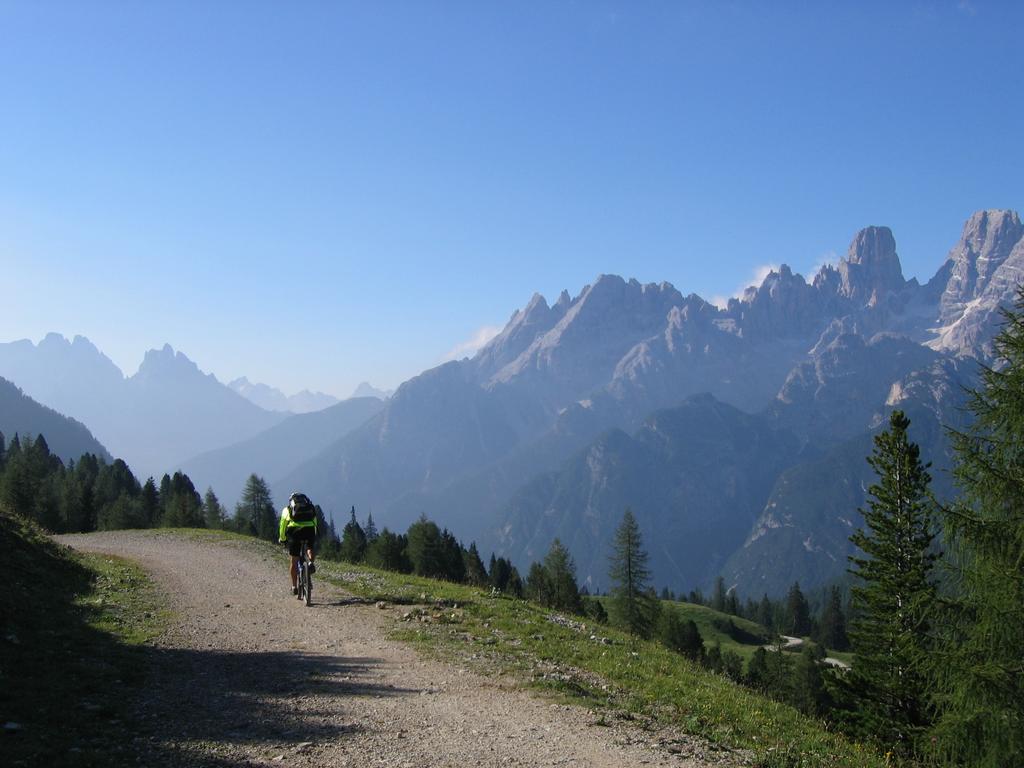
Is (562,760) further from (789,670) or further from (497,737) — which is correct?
(789,670)

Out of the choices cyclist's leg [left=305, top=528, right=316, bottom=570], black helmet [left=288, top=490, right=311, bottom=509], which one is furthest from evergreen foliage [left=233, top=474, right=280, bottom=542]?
cyclist's leg [left=305, top=528, right=316, bottom=570]

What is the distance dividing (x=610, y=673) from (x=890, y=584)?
26447 millimetres

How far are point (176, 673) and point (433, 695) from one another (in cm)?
568

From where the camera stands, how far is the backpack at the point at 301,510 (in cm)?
2248

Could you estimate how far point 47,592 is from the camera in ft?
64.4

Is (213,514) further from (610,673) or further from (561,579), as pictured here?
(610,673)

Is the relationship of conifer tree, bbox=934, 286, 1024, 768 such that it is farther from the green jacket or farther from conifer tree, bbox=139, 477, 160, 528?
conifer tree, bbox=139, 477, 160, 528

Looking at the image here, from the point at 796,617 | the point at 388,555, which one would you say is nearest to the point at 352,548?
the point at 388,555

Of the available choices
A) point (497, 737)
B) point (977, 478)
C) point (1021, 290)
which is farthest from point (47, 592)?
point (1021, 290)

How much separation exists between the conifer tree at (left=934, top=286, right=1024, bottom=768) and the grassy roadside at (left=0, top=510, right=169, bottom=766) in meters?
19.5

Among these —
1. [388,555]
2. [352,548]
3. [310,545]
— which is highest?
[310,545]

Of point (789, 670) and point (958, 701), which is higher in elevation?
point (958, 701)

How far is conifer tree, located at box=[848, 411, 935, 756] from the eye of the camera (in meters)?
32.0

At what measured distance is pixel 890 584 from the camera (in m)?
34.7
